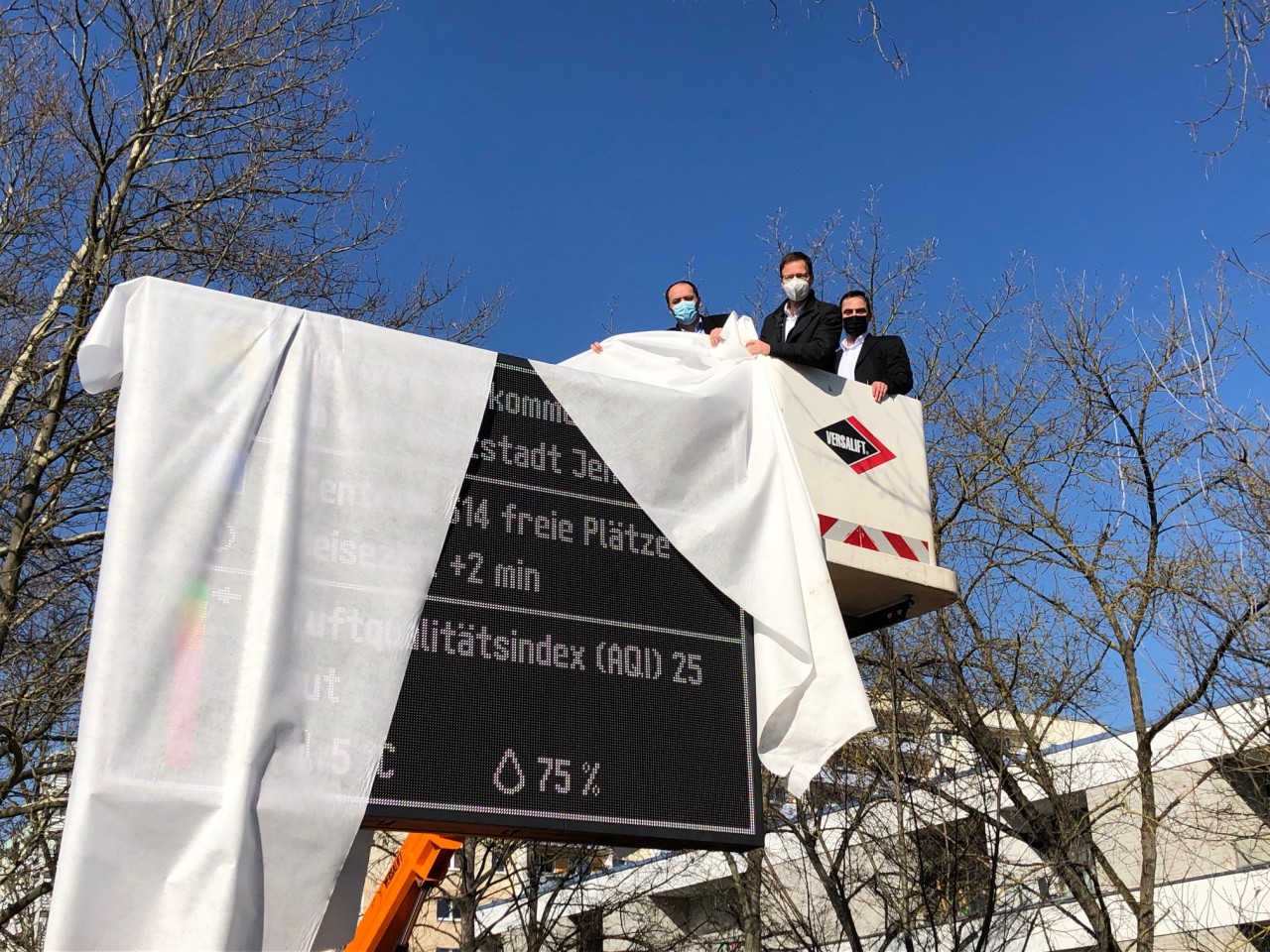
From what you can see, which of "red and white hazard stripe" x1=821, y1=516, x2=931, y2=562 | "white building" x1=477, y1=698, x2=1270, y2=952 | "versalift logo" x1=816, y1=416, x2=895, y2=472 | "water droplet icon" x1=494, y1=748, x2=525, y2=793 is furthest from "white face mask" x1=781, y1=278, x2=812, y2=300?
"white building" x1=477, y1=698, x2=1270, y2=952

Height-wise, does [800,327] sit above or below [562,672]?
above

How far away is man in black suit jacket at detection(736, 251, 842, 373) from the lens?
5.98 m

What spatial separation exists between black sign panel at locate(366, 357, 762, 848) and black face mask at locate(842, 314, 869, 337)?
110 inches

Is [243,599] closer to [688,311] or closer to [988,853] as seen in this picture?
[688,311]

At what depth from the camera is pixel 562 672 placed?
14.9 feet

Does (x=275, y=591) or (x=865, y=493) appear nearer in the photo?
(x=275, y=591)

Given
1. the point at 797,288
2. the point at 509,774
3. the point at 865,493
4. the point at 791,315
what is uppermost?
the point at 797,288

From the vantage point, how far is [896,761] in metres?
12.6

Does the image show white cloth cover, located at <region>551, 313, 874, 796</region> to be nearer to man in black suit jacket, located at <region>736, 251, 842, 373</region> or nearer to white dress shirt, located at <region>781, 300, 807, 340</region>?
man in black suit jacket, located at <region>736, 251, 842, 373</region>

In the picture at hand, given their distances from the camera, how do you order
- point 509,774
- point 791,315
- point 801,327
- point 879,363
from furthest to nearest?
point 879,363
point 791,315
point 801,327
point 509,774

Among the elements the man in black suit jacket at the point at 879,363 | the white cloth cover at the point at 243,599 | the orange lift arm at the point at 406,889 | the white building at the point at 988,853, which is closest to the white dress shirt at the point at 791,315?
the man in black suit jacket at the point at 879,363

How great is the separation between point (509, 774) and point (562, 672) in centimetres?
43

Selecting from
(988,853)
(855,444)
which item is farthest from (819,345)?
(988,853)

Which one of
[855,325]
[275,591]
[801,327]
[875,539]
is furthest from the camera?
[855,325]
